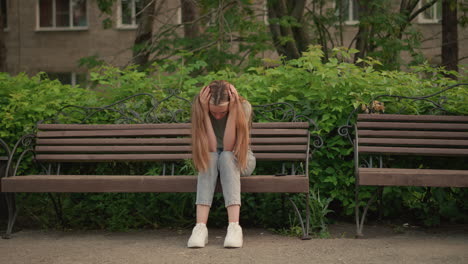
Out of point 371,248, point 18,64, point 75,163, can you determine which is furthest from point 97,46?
point 371,248

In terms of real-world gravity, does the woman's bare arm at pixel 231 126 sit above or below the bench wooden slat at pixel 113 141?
above

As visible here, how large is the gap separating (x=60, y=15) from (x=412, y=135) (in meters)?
21.0

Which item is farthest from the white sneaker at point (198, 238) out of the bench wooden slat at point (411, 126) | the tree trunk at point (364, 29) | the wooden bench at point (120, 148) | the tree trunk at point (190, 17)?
the tree trunk at point (190, 17)

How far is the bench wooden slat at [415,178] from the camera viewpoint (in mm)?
4984

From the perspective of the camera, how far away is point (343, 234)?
537 cm

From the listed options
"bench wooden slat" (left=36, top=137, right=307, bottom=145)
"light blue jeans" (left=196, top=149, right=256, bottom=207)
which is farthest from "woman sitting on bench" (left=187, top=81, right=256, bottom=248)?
"bench wooden slat" (left=36, top=137, right=307, bottom=145)

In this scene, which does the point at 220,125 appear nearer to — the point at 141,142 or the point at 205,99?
the point at 205,99

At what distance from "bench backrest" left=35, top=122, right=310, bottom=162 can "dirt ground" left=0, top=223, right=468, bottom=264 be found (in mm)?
639

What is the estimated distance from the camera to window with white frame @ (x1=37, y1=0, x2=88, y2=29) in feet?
78.8

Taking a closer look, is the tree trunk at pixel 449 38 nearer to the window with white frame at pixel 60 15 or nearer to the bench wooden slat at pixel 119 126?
the bench wooden slat at pixel 119 126

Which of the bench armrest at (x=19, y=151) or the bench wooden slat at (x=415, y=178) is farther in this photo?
the bench armrest at (x=19, y=151)

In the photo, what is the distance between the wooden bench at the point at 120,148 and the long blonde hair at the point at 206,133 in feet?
0.88

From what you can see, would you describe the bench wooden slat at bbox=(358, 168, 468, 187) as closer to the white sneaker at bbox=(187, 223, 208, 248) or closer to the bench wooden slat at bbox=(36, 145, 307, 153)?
the bench wooden slat at bbox=(36, 145, 307, 153)

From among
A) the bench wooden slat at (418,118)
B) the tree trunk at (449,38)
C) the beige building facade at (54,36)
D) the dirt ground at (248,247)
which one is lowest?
the dirt ground at (248,247)
